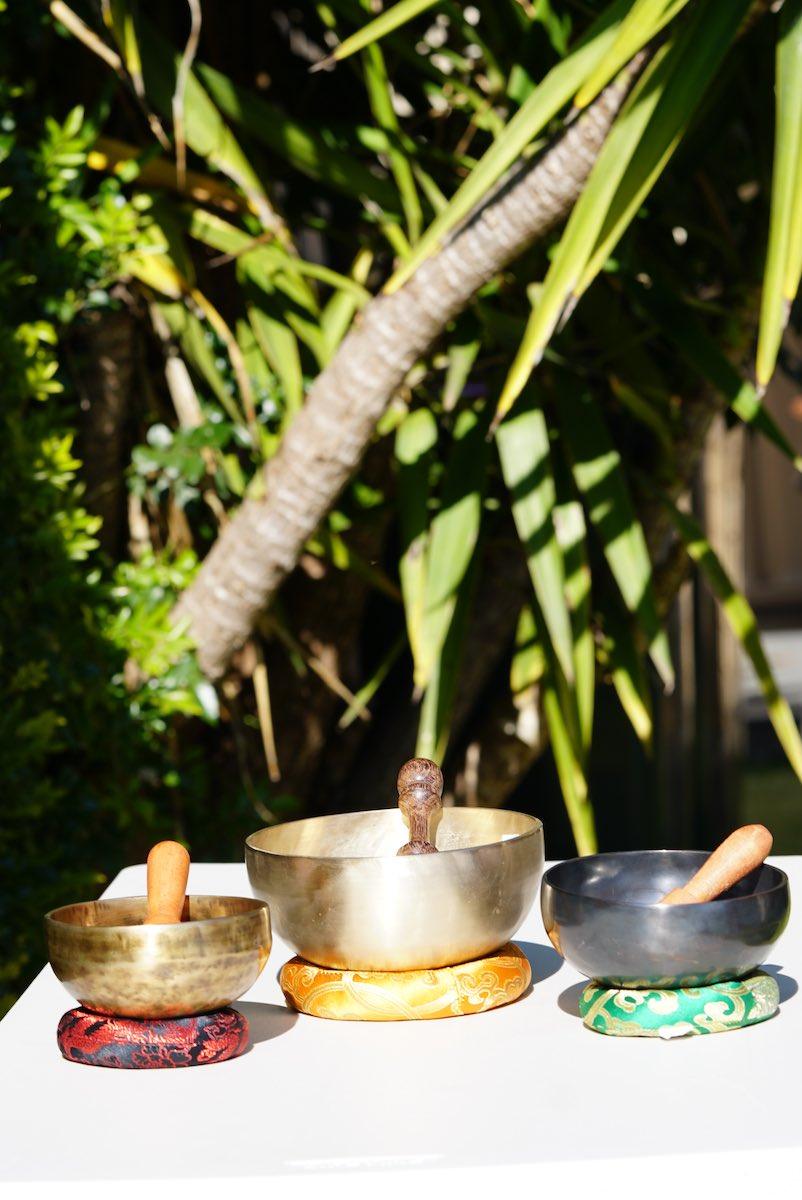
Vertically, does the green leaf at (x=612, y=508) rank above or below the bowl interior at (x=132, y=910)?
above

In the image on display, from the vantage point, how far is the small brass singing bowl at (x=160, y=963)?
61cm

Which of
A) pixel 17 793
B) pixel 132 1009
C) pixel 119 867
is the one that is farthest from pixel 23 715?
pixel 132 1009

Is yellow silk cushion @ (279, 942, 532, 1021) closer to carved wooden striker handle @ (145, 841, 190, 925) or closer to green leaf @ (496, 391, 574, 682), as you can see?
carved wooden striker handle @ (145, 841, 190, 925)

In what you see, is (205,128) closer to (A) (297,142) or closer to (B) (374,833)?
(A) (297,142)

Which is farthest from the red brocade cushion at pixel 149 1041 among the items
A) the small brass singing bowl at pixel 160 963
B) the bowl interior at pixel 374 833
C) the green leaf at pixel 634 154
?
the green leaf at pixel 634 154

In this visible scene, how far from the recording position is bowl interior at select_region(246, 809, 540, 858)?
0.78m

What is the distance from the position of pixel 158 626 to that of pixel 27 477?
8.6 inches

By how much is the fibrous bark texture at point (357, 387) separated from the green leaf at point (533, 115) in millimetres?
42

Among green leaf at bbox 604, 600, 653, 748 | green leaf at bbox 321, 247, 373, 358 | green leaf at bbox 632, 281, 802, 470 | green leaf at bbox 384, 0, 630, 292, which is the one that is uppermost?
green leaf at bbox 384, 0, 630, 292

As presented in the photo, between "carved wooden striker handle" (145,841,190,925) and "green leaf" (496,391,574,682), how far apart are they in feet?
2.34

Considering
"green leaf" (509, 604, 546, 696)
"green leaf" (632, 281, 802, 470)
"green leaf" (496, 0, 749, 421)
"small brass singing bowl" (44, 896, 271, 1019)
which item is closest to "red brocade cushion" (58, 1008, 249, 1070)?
"small brass singing bowl" (44, 896, 271, 1019)

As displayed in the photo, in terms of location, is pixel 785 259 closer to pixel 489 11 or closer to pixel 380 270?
pixel 489 11

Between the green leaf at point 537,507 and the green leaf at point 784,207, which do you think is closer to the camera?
the green leaf at point 784,207

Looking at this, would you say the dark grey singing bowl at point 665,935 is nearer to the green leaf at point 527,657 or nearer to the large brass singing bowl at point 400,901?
the large brass singing bowl at point 400,901
